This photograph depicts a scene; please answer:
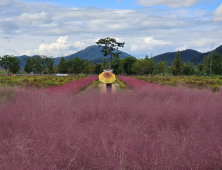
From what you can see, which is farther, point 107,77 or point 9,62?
point 9,62

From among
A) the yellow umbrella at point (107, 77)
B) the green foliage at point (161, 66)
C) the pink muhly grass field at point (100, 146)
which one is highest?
the green foliage at point (161, 66)

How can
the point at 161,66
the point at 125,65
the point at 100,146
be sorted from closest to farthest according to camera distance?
the point at 100,146 → the point at 161,66 → the point at 125,65

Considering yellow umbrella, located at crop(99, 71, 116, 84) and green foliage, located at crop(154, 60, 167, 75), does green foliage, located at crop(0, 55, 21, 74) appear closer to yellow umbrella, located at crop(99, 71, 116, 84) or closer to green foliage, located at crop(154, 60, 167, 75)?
green foliage, located at crop(154, 60, 167, 75)

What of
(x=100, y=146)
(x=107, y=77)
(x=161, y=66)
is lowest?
(x=100, y=146)

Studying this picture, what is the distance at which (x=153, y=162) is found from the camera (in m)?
2.45

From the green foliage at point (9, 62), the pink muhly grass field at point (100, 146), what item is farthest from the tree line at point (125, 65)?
the pink muhly grass field at point (100, 146)

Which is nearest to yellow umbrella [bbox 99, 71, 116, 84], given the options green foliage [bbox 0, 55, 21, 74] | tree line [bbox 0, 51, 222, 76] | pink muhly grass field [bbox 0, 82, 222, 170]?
pink muhly grass field [bbox 0, 82, 222, 170]

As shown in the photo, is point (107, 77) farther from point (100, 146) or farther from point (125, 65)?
point (125, 65)

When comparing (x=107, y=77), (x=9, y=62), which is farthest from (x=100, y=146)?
(x=9, y=62)

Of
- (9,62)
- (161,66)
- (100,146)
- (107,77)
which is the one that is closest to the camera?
(100,146)

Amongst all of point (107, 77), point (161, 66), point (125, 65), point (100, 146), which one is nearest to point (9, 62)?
point (125, 65)

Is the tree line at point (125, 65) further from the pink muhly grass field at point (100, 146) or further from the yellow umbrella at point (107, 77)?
the pink muhly grass field at point (100, 146)

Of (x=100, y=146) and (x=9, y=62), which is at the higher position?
(x=9, y=62)

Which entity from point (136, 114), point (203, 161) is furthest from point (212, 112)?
point (203, 161)
